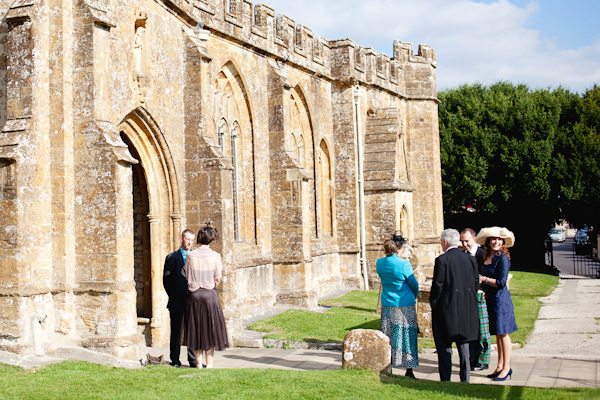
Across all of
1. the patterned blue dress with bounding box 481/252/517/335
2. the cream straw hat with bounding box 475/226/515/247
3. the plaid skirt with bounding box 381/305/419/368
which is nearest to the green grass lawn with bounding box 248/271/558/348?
→ the cream straw hat with bounding box 475/226/515/247

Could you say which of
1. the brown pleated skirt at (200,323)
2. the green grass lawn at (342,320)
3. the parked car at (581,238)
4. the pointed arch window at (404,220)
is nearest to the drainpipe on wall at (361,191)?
the green grass lawn at (342,320)

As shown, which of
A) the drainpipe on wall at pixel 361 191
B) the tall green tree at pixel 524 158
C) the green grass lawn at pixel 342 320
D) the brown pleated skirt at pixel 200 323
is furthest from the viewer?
the tall green tree at pixel 524 158

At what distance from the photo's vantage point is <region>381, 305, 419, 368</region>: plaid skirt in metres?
8.26

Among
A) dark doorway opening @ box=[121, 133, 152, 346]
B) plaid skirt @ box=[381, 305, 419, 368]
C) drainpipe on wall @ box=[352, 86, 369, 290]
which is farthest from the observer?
drainpipe on wall @ box=[352, 86, 369, 290]

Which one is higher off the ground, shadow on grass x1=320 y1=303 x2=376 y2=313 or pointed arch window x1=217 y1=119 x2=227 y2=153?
pointed arch window x1=217 y1=119 x2=227 y2=153

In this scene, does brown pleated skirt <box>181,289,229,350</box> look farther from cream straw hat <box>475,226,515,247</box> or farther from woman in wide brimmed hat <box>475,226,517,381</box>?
cream straw hat <box>475,226,515,247</box>

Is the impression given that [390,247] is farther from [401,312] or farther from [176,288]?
[176,288]

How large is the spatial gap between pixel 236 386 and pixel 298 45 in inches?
537

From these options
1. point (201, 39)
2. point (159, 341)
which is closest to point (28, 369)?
point (159, 341)

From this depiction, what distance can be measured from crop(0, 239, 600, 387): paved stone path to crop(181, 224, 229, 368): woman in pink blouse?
920 mm

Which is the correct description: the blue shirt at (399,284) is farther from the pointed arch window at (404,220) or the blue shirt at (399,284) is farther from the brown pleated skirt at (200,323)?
the pointed arch window at (404,220)

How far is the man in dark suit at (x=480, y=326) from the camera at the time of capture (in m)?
8.53

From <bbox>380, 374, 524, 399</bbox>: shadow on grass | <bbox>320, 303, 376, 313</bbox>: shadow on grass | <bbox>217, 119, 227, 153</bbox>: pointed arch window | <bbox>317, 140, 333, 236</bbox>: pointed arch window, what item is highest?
<bbox>217, 119, 227, 153</bbox>: pointed arch window

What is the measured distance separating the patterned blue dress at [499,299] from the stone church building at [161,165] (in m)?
4.81
